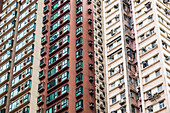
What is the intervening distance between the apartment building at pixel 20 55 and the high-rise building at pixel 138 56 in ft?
36.5

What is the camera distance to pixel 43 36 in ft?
215

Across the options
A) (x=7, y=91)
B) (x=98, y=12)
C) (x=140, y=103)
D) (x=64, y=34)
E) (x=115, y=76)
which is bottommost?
(x=140, y=103)

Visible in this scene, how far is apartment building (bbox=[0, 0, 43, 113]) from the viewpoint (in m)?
60.9

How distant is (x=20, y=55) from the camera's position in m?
65.6

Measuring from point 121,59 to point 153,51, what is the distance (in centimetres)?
435

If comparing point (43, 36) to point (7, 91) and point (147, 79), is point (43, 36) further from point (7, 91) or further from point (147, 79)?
point (147, 79)

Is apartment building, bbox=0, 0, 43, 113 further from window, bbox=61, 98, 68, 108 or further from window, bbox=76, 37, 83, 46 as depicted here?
window, bbox=76, 37, 83, 46

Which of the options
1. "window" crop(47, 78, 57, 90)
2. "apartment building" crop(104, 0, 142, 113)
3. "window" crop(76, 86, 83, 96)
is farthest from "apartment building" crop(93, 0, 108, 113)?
"window" crop(47, 78, 57, 90)

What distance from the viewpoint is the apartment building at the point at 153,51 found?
47906 millimetres

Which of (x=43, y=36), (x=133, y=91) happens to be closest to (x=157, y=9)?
(x=133, y=91)

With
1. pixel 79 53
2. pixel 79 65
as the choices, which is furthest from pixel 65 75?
pixel 79 53

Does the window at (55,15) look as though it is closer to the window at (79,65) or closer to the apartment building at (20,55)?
the apartment building at (20,55)

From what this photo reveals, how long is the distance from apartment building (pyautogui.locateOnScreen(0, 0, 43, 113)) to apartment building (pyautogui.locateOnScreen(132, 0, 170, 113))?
50.2 ft

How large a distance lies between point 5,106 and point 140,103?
20377 mm
